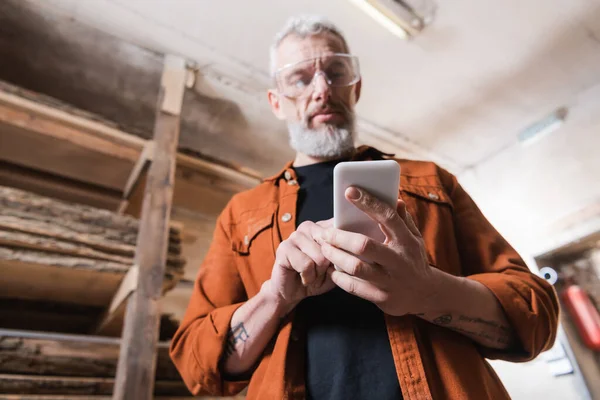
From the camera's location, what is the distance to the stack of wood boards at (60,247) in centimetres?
139

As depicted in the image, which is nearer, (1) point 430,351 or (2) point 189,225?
(1) point 430,351

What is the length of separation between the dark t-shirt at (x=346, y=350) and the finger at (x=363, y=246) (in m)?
0.23

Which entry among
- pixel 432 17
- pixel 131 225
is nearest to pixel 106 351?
pixel 131 225

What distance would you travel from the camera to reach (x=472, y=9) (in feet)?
6.35

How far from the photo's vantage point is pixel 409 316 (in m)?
0.75

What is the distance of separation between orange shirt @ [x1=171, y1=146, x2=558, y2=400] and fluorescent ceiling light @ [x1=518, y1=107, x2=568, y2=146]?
6.56 feet

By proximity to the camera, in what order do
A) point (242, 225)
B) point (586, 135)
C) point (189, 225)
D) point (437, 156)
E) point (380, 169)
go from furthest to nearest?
point (437, 156) → point (189, 225) → point (586, 135) → point (242, 225) → point (380, 169)

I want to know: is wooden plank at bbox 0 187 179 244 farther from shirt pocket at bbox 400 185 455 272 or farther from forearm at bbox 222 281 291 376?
shirt pocket at bbox 400 185 455 272

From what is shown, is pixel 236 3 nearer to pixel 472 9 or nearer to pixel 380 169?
pixel 472 9

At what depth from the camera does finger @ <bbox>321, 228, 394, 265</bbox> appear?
58 cm

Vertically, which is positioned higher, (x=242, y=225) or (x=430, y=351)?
(x=242, y=225)

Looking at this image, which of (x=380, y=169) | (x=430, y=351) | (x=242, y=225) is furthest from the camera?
(x=242, y=225)

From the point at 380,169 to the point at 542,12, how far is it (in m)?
1.98

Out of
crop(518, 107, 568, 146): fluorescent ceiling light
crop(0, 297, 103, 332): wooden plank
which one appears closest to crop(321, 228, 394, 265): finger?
crop(0, 297, 103, 332): wooden plank
